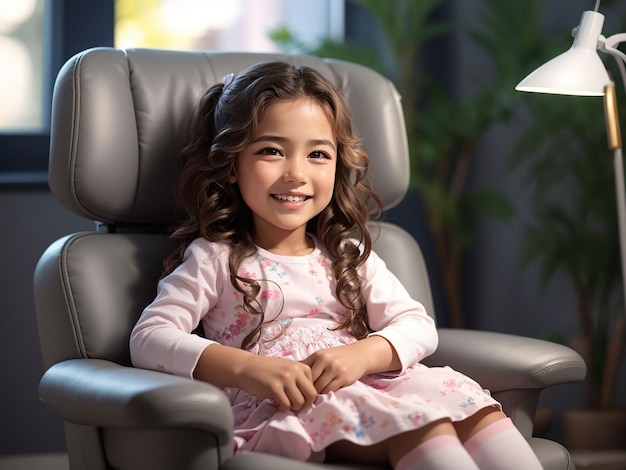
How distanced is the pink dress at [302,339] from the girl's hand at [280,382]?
21mm

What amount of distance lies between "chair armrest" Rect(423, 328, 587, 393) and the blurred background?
0.95 meters

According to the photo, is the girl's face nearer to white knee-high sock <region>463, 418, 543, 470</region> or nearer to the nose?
the nose

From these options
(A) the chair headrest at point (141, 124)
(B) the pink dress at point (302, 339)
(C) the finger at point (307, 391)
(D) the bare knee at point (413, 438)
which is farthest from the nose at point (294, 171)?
(D) the bare knee at point (413, 438)

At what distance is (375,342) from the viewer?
4.75ft

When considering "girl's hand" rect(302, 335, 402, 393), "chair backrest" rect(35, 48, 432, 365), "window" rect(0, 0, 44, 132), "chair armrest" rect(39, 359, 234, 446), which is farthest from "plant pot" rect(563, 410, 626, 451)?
"window" rect(0, 0, 44, 132)

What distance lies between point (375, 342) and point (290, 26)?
1.67m

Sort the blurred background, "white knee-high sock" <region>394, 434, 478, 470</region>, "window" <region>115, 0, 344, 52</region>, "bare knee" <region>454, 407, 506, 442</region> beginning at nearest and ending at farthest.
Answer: "white knee-high sock" <region>394, 434, 478, 470</region>
"bare knee" <region>454, 407, 506, 442</region>
the blurred background
"window" <region>115, 0, 344, 52</region>

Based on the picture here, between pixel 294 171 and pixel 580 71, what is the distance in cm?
49

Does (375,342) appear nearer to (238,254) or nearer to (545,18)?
(238,254)

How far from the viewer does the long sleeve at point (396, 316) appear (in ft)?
4.88

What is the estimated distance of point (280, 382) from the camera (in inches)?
52.0

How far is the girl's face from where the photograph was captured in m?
1.54

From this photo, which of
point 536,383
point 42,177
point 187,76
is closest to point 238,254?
point 187,76

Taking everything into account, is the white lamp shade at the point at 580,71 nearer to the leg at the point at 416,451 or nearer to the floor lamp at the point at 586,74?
the floor lamp at the point at 586,74
